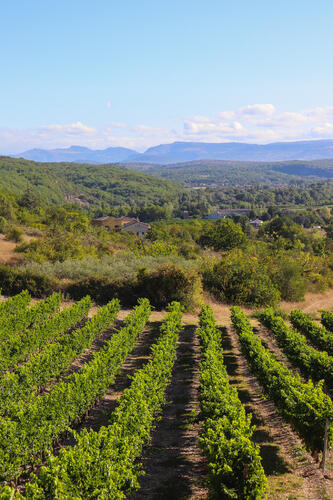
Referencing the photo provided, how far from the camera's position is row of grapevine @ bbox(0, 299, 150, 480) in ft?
27.7

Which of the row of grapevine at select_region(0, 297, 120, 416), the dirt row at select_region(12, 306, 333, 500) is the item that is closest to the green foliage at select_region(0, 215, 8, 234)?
the row of grapevine at select_region(0, 297, 120, 416)

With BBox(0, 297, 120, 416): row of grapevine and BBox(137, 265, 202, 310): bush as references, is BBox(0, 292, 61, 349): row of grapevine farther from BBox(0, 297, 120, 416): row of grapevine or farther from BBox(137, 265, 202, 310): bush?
BBox(137, 265, 202, 310): bush

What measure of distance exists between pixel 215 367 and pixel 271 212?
438 ft

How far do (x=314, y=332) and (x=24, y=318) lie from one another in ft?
51.8

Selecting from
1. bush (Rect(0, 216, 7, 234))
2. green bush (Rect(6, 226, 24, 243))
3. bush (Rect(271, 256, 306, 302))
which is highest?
bush (Rect(0, 216, 7, 234))

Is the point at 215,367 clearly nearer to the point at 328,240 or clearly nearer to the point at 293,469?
the point at 293,469

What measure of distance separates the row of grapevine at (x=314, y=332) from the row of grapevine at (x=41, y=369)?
38.0 feet

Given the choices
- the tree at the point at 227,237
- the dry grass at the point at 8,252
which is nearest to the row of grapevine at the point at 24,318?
the dry grass at the point at 8,252

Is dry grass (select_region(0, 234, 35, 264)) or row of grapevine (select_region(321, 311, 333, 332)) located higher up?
dry grass (select_region(0, 234, 35, 264))

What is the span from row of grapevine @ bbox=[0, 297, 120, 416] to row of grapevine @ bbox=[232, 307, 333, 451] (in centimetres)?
755

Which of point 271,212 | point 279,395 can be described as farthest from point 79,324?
point 271,212

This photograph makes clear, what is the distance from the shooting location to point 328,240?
70625mm

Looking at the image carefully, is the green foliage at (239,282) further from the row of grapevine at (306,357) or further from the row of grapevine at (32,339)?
the row of grapevine at (32,339)

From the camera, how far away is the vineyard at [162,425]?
303 inches
